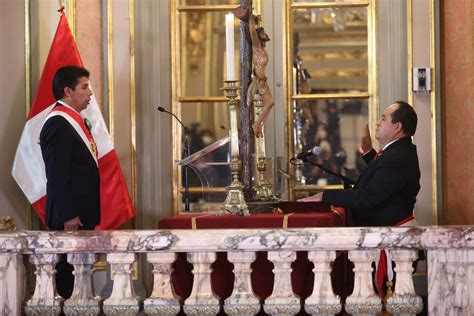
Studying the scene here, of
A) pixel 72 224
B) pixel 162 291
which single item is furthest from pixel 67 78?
pixel 162 291

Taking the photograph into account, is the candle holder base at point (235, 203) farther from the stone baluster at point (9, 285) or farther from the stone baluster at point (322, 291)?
the stone baluster at point (9, 285)

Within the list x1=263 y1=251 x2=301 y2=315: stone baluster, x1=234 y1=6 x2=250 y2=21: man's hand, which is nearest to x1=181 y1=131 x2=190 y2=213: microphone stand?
x1=234 y1=6 x2=250 y2=21: man's hand

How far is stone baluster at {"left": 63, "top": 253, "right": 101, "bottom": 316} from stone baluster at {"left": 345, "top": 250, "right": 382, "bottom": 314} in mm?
952

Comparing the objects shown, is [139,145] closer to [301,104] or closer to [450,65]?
[301,104]

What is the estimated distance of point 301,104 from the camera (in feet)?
22.6

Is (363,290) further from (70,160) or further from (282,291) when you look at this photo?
(70,160)

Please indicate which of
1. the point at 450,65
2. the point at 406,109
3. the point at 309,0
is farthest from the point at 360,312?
the point at 309,0

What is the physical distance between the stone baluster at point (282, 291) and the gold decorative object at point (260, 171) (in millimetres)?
1263

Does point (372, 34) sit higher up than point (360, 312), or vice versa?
point (372, 34)

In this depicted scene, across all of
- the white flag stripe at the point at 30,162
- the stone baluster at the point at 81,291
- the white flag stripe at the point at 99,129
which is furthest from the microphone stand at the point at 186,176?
the stone baluster at the point at 81,291

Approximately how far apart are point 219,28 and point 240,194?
267 centimetres

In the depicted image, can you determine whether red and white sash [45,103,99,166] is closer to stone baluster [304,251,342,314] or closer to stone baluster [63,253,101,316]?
stone baluster [63,253,101,316]

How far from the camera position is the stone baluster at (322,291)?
3.66 m

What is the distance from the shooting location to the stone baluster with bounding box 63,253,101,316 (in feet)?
12.3
